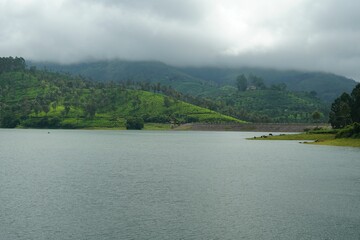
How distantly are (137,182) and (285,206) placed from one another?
108 ft

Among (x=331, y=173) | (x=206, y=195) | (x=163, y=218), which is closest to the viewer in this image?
(x=163, y=218)

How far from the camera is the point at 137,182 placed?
8638 cm

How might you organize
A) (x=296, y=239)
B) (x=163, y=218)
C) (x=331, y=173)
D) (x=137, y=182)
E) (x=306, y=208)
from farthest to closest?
(x=331, y=173) < (x=137, y=182) < (x=306, y=208) < (x=163, y=218) < (x=296, y=239)

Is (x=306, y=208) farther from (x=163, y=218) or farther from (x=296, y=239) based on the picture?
(x=163, y=218)

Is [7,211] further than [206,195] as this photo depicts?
No

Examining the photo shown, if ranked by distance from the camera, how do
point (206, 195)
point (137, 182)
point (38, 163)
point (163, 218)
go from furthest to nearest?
1. point (38, 163)
2. point (137, 182)
3. point (206, 195)
4. point (163, 218)

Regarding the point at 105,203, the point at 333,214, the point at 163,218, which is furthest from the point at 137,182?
the point at 333,214

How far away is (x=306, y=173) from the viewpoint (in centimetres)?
10294

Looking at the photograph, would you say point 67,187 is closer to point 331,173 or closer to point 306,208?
point 306,208

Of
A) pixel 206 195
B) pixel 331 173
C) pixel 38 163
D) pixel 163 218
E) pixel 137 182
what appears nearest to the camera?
pixel 163 218

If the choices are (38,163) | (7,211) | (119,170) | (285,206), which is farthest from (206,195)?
(38,163)

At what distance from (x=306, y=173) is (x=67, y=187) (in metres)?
56.7

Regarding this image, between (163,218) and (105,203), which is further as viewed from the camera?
(105,203)

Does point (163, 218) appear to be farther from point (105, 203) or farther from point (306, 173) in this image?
point (306, 173)
